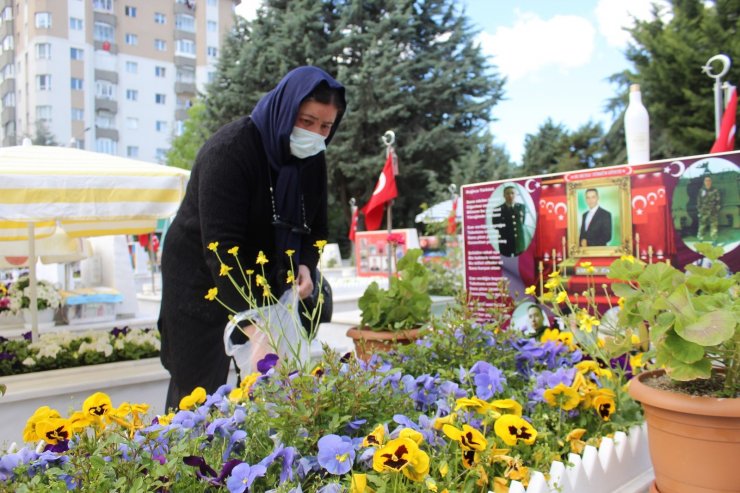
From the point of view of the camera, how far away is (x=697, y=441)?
1185 millimetres

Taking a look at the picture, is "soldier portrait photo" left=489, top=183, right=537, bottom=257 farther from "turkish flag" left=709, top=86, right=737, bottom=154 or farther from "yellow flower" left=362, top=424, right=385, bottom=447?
"yellow flower" left=362, top=424, right=385, bottom=447

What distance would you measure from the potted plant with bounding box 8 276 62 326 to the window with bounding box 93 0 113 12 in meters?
42.0

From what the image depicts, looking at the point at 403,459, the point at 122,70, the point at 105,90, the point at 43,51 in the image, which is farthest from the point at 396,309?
the point at 122,70

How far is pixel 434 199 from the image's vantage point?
1964 centimetres

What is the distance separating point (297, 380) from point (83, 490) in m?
0.42

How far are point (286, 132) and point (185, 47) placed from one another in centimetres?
5274

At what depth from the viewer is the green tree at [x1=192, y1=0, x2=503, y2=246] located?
1884 centimetres

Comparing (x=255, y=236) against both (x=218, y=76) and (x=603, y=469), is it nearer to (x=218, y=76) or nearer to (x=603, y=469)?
(x=603, y=469)

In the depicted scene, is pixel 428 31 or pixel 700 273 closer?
pixel 700 273

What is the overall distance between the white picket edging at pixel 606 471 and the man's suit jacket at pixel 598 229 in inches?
60.0

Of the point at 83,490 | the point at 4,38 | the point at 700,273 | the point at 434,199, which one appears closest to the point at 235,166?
the point at 83,490

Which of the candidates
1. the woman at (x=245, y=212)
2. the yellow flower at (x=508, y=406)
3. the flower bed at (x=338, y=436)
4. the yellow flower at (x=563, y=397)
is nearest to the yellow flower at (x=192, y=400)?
the flower bed at (x=338, y=436)

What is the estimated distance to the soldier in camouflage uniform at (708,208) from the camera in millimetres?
2525

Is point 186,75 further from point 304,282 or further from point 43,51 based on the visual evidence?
point 304,282
